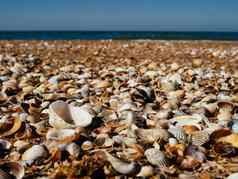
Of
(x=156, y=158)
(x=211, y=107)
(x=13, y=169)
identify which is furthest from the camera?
(x=211, y=107)

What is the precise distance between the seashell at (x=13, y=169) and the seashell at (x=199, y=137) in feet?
3.79

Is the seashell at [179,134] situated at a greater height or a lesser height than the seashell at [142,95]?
greater

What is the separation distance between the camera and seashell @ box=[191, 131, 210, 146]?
2826mm

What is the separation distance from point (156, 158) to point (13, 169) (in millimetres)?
819

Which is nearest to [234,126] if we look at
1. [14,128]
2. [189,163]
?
[189,163]

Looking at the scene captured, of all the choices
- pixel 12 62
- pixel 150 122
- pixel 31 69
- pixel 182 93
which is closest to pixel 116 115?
pixel 150 122

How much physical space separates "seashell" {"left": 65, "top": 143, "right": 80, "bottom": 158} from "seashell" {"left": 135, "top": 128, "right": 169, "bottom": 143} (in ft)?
1.58

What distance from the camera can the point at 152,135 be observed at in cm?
284

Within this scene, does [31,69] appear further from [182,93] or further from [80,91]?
[182,93]

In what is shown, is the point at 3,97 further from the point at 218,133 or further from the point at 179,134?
the point at 218,133

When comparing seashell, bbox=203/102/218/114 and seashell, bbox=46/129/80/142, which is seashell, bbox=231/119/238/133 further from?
seashell, bbox=46/129/80/142

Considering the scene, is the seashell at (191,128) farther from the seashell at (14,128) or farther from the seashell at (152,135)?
the seashell at (14,128)

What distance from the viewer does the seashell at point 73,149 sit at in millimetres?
2543

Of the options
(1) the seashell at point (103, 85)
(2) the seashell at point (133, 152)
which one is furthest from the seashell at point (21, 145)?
(1) the seashell at point (103, 85)
